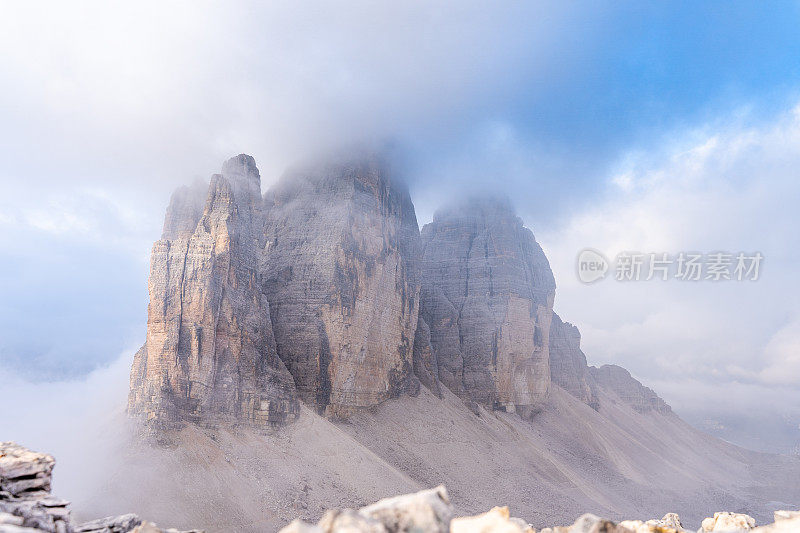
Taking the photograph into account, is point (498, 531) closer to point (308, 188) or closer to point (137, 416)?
point (137, 416)

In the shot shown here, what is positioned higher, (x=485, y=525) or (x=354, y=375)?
(x=354, y=375)

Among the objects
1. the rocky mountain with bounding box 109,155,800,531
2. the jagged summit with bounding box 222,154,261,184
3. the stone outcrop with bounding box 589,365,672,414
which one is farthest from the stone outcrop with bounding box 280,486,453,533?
the stone outcrop with bounding box 589,365,672,414

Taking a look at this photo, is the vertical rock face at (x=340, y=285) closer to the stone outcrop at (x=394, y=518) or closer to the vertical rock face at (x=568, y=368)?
the stone outcrop at (x=394, y=518)

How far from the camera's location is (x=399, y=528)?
7887 mm

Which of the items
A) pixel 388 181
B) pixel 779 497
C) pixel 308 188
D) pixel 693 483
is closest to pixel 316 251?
pixel 308 188

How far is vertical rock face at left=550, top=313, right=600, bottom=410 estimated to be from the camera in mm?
103188

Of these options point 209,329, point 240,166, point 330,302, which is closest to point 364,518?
point 209,329

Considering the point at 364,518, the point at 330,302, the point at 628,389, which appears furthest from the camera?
the point at 628,389

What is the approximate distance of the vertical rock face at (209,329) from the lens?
38469 millimetres

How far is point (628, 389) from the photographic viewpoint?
428ft

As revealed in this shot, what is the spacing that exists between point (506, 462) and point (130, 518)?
49368 mm

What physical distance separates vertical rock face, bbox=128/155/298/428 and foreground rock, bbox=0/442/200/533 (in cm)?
2199

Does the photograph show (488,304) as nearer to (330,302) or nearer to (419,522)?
(330,302)

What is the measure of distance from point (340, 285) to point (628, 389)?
100 m
